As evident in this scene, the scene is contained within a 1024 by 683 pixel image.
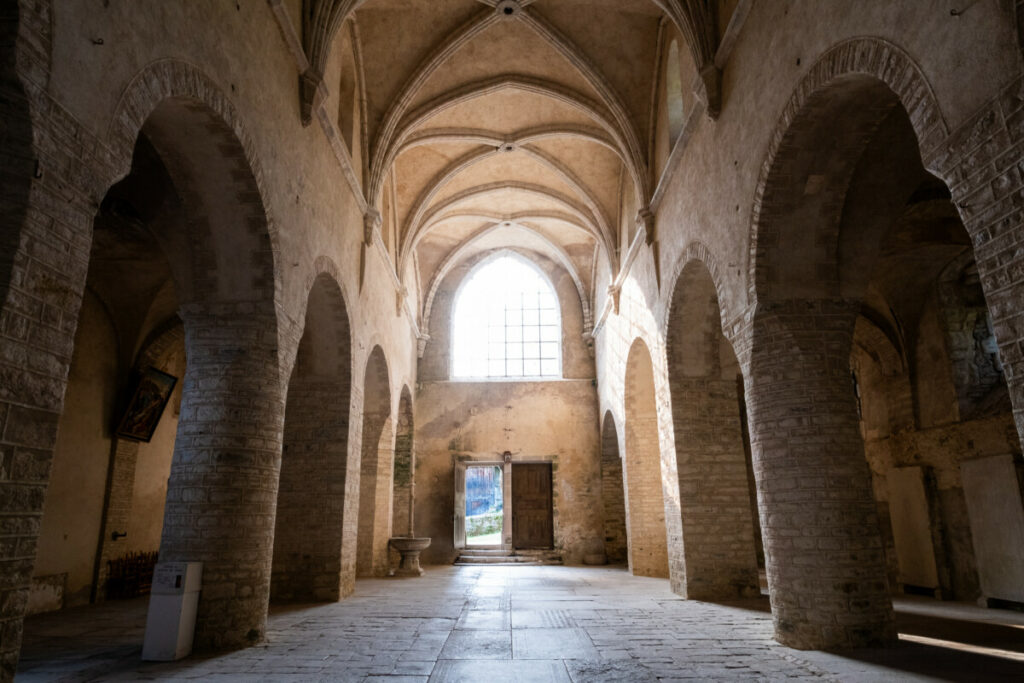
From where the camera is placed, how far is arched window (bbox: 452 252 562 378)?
18.8m

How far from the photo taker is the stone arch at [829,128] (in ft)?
13.0

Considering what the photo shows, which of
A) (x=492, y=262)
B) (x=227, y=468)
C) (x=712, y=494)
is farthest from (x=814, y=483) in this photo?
(x=492, y=262)

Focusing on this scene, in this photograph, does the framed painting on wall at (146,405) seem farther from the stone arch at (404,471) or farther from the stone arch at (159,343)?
the stone arch at (404,471)

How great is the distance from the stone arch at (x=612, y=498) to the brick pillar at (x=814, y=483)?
1018 cm

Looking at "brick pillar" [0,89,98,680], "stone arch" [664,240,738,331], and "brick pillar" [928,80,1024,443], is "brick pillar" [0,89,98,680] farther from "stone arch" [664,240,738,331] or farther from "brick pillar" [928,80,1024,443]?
"stone arch" [664,240,738,331]

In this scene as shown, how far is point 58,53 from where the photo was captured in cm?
345

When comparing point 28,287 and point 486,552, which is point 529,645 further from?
point 486,552

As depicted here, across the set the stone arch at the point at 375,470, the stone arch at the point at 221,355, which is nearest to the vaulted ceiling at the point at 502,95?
the stone arch at the point at 221,355

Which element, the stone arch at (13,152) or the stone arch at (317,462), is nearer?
the stone arch at (13,152)

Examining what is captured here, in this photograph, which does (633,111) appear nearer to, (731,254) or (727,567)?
(731,254)

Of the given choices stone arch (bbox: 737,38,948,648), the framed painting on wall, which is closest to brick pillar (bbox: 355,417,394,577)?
the framed painting on wall

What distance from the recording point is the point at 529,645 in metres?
5.74

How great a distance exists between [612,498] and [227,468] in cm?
1258

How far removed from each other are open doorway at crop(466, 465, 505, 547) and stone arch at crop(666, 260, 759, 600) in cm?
1471
